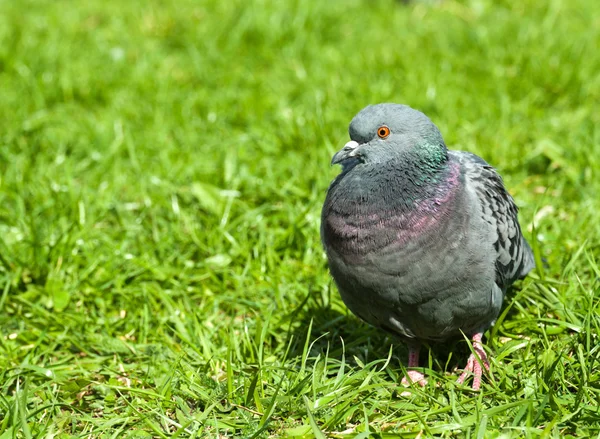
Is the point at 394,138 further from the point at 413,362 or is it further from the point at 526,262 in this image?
the point at 413,362

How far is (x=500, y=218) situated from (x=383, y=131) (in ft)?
2.35

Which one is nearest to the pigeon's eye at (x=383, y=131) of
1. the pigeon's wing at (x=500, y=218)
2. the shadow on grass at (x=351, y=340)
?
the pigeon's wing at (x=500, y=218)

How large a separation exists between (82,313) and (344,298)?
5.18 ft

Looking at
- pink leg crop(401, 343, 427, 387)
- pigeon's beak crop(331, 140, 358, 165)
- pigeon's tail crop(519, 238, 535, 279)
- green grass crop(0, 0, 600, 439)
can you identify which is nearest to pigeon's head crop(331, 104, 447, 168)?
pigeon's beak crop(331, 140, 358, 165)

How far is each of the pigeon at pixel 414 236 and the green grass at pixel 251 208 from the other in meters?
0.26

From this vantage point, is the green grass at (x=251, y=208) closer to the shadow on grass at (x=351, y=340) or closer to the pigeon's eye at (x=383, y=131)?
the shadow on grass at (x=351, y=340)

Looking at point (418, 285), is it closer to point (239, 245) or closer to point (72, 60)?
point (239, 245)

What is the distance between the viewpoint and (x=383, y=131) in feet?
11.8

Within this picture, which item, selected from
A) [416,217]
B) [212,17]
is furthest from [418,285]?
[212,17]

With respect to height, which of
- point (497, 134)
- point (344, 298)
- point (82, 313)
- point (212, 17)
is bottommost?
point (82, 313)

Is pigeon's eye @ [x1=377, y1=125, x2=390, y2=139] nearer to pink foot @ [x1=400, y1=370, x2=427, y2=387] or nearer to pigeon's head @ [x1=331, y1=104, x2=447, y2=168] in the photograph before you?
pigeon's head @ [x1=331, y1=104, x2=447, y2=168]

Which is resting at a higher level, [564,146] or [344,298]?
[564,146]

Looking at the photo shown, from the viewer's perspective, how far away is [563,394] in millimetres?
3387

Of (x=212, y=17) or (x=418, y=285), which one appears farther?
(x=212, y=17)
